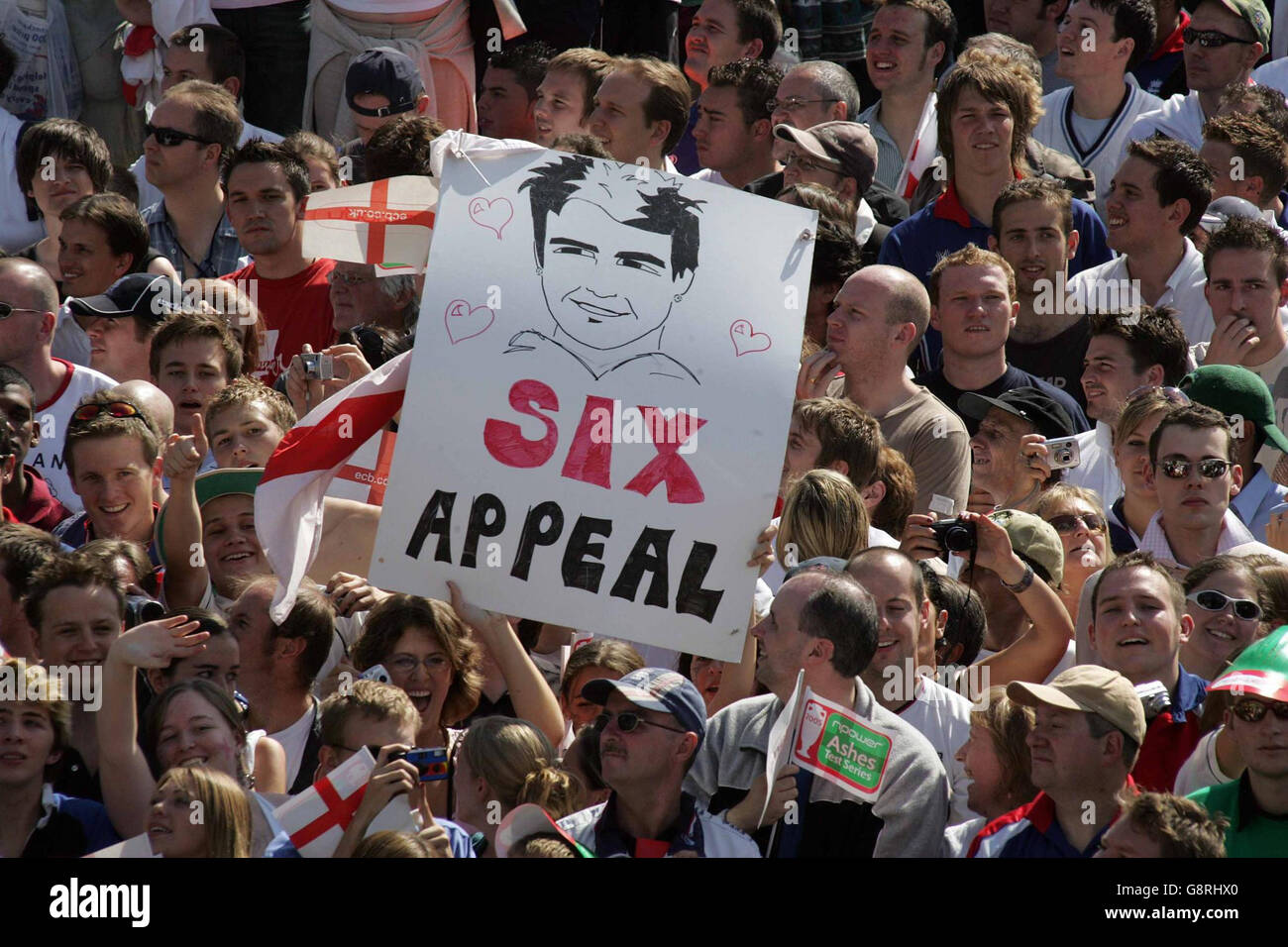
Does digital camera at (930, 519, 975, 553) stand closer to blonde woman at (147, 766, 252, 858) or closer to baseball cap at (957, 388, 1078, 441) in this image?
baseball cap at (957, 388, 1078, 441)

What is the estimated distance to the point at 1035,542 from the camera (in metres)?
7.59

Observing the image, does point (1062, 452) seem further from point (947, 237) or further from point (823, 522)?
point (947, 237)

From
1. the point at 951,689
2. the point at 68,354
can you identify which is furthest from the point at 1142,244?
the point at 68,354

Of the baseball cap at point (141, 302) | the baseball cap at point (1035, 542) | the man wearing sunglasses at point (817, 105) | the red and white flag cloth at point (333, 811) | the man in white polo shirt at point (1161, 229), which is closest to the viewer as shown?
the red and white flag cloth at point (333, 811)

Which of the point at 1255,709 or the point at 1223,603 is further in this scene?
the point at 1223,603

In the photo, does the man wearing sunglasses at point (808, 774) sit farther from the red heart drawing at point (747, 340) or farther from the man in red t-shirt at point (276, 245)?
the man in red t-shirt at point (276, 245)

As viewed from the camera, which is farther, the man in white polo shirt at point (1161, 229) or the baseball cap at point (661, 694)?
the man in white polo shirt at point (1161, 229)

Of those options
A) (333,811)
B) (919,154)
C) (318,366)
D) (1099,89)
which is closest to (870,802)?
(333,811)

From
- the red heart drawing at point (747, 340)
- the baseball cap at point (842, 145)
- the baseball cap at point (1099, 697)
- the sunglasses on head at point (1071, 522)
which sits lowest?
the baseball cap at point (1099, 697)

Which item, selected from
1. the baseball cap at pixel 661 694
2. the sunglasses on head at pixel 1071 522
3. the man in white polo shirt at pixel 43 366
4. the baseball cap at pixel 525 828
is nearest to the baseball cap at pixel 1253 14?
the sunglasses on head at pixel 1071 522

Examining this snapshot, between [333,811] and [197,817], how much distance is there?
0.36 m

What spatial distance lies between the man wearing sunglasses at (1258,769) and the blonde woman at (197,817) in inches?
102

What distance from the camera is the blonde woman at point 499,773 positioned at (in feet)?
21.2
